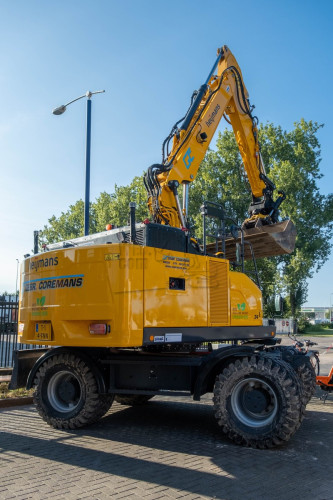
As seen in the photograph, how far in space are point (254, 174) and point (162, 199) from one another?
3125 mm

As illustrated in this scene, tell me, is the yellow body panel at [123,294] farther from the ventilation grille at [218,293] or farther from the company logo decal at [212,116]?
the company logo decal at [212,116]

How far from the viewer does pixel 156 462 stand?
561cm

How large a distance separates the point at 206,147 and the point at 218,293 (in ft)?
10.7

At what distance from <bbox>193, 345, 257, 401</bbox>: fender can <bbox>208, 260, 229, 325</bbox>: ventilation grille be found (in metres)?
0.52

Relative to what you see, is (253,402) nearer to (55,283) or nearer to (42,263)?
(55,283)

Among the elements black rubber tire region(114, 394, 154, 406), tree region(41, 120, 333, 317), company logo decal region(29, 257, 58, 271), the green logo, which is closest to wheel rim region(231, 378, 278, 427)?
black rubber tire region(114, 394, 154, 406)

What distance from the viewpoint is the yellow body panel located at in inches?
252

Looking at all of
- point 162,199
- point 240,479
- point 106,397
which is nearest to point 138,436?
point 106,397

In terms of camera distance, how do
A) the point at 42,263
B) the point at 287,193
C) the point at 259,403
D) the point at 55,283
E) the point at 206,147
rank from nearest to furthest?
the point at 259,403 → the point at 55,283 → the point at 42,263 → the point at 206,147 → the point at 287,193

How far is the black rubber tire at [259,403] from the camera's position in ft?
20.1

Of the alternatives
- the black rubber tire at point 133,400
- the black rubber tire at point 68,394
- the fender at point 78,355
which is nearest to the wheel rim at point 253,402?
the fender at point 78,355

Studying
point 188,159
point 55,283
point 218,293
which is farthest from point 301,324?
point 55,283

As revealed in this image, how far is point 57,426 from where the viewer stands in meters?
7.42

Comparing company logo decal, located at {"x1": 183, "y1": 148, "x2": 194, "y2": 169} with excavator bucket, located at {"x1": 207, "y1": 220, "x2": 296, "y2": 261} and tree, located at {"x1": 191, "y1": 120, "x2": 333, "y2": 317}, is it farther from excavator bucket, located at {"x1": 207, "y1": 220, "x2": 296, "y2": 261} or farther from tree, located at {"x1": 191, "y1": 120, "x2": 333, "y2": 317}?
tree, located at {"x1": 191, "y1": 120, "x2": 333, "y2": 317}
